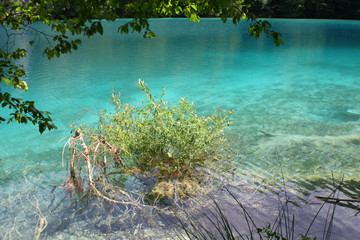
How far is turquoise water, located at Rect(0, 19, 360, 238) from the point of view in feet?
18.0

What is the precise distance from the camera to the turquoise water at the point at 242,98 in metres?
5.48

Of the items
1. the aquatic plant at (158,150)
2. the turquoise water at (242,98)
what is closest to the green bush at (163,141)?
the aquatic plant at (158,150)

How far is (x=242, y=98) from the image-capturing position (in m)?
11.0

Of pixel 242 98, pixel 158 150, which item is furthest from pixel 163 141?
pixel 242 98

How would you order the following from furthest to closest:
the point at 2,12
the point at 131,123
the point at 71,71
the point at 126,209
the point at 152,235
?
the point at 71,71 → the point at 131,123 → the point at 126,209 → the point at 152,235 → the point at 2,12

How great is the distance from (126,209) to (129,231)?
1.31 feet

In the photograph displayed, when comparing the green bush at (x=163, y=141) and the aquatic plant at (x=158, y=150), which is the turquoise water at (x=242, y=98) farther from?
the green bush at (x=163, y=141)

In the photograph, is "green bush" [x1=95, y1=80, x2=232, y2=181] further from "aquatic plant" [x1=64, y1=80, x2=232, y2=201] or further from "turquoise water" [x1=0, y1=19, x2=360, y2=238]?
"turquoise water" [x1=0, y1=19, x2=360, y2=238]

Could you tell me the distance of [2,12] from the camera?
2.57 meters

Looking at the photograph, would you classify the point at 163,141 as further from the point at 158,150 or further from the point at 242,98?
the point at 242,98

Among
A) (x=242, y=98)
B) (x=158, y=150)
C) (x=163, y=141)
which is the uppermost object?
(x=163, y=141)

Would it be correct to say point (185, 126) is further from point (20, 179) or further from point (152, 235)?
point (20, 179)

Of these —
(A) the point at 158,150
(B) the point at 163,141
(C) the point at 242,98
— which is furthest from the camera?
(C) the point at 242,98

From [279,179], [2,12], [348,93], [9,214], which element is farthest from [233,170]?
[348,93]
